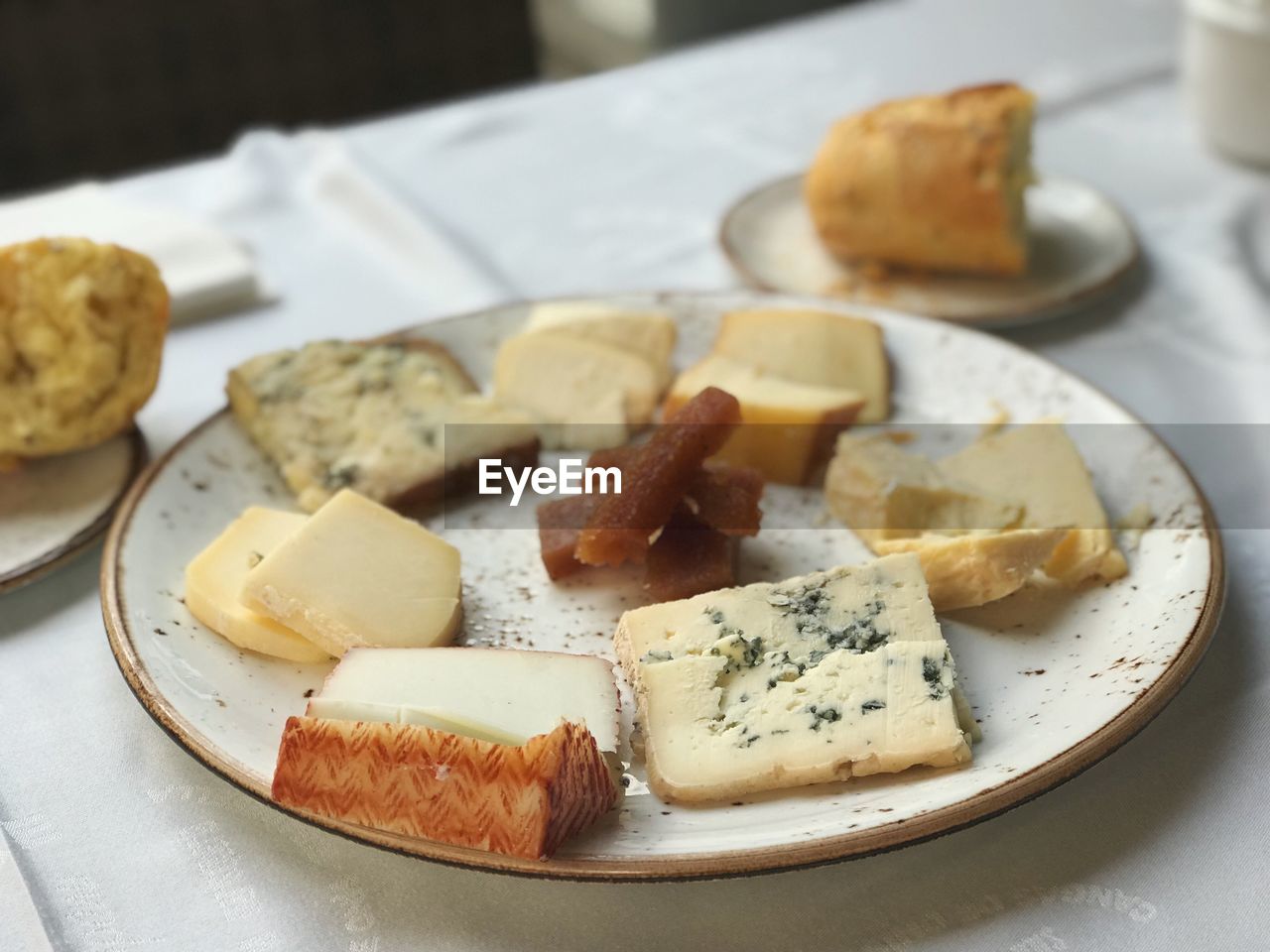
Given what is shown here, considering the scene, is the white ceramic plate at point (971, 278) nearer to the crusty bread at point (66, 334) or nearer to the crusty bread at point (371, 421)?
the crusty bread at point (371, 421)

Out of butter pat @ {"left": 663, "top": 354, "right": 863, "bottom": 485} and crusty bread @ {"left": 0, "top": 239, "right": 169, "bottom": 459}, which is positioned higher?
crusty bread @ {"left": 0, "top": 239, "right": 169, "bottom": 459}

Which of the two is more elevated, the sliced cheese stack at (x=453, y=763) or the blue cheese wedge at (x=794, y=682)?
the sliced cheese stack at (x=453, y=763)

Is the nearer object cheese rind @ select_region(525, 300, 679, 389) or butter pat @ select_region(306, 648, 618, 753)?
butter pat @ select_region(306, 648, 618, 753)

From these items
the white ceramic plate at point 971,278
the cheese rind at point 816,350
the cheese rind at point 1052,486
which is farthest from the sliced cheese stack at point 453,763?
the white ceramic plate at point 971,278

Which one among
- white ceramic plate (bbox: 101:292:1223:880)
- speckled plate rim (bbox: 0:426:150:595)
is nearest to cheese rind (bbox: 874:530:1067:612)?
white ceramic plate (bbox: 101:292:1223:880)

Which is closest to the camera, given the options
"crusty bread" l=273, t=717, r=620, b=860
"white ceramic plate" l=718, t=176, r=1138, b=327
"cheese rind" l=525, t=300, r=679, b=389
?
"crusty bread" l=273, t=717, r=620, b=860

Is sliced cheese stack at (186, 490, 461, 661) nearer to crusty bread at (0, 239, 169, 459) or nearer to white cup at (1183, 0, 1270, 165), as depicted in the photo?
crusty bread at (0, 239, 169, 459)
